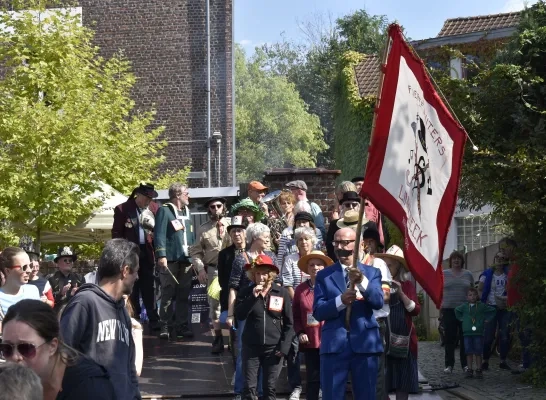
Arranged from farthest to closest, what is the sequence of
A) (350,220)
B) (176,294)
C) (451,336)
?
(451,336)
(176,294)
(350,220)

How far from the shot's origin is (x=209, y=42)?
37812mm

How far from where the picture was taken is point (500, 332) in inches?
666

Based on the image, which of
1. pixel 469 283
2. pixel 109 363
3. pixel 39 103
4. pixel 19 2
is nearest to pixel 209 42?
pixel 19 2

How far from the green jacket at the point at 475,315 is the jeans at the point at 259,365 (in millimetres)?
5517

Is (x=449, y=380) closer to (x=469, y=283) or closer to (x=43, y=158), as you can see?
(x=469, y=283)

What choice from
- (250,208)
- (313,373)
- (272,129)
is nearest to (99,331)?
(313,373)

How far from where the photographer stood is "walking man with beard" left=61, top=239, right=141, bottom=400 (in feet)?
21.5

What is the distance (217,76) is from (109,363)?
31.5m

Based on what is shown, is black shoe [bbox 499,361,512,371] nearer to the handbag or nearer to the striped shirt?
the striped shirt

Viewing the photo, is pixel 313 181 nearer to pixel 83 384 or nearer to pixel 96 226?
pixel 96 226

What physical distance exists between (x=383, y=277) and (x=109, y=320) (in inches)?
199

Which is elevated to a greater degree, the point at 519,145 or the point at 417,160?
the point at 519,145

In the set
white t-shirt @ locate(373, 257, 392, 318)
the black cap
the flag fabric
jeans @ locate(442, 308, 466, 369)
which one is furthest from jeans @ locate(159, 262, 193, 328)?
the flag fabric

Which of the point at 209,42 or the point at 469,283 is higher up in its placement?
the point at 209,42
